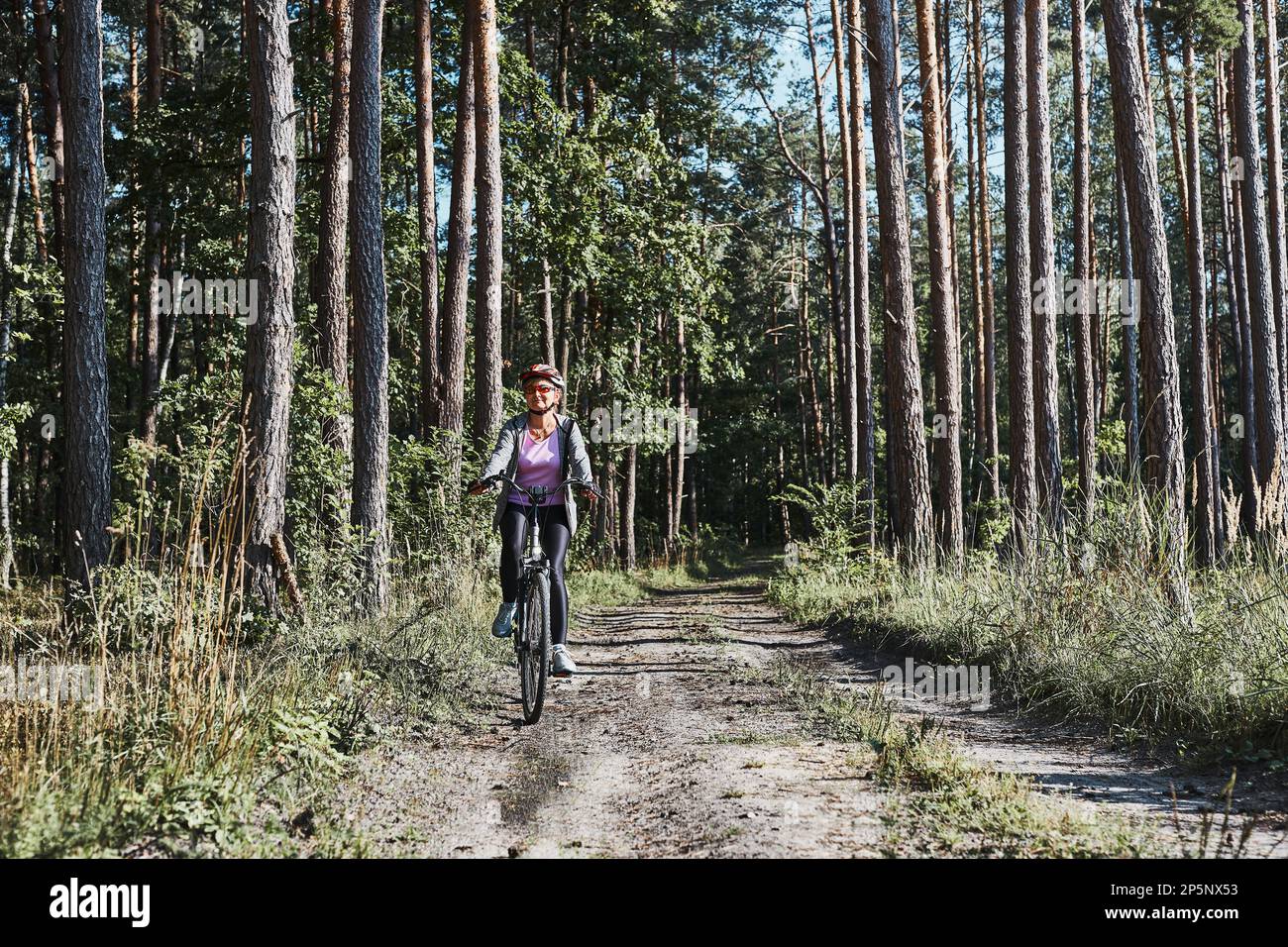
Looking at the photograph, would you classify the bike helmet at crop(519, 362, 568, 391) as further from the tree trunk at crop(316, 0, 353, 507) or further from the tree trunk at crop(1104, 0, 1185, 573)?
the tree trunk at crop(316, 0, 353, 507)

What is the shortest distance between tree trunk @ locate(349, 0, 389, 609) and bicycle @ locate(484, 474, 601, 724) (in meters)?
4.14

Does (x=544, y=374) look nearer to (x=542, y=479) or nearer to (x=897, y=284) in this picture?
(x=542, y=479)

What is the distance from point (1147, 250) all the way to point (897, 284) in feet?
11.9

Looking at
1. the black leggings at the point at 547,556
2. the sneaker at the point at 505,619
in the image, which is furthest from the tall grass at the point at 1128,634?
the sneaker at the point at 505,619

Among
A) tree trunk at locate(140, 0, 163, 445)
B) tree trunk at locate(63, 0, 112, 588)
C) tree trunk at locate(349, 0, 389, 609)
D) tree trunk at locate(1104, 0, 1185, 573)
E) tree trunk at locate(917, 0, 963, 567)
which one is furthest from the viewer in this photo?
tree trunk at locate(140, 0, 163, 445)

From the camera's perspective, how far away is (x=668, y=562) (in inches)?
1111

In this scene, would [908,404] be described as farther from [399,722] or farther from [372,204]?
[399,722]

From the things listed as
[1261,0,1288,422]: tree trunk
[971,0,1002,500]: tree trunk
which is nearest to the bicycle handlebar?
[1261,0,1288,422]: tree trunk

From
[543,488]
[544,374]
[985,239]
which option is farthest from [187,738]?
[985,239]

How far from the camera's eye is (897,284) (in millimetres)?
13414

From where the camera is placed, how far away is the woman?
691 cm
